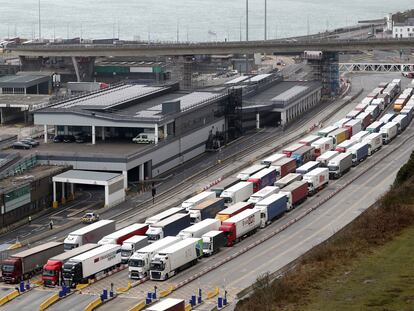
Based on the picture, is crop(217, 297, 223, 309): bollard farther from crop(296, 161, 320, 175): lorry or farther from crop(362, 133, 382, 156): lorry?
crop(362, 133, 382, 156): lorry

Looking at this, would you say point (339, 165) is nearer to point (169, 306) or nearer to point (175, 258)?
point (175, 258)

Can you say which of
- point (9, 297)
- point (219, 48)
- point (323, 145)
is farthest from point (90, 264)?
point (219, 48)

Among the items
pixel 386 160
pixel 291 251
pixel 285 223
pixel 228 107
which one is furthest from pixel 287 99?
pixel 291 251

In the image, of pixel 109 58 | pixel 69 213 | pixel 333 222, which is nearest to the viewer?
pixel 333 222

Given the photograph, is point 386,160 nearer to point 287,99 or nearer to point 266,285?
point 287,99

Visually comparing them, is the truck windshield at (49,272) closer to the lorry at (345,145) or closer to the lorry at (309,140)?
the lorry at (345,145)

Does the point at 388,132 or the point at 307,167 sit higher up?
the point at 388,132
